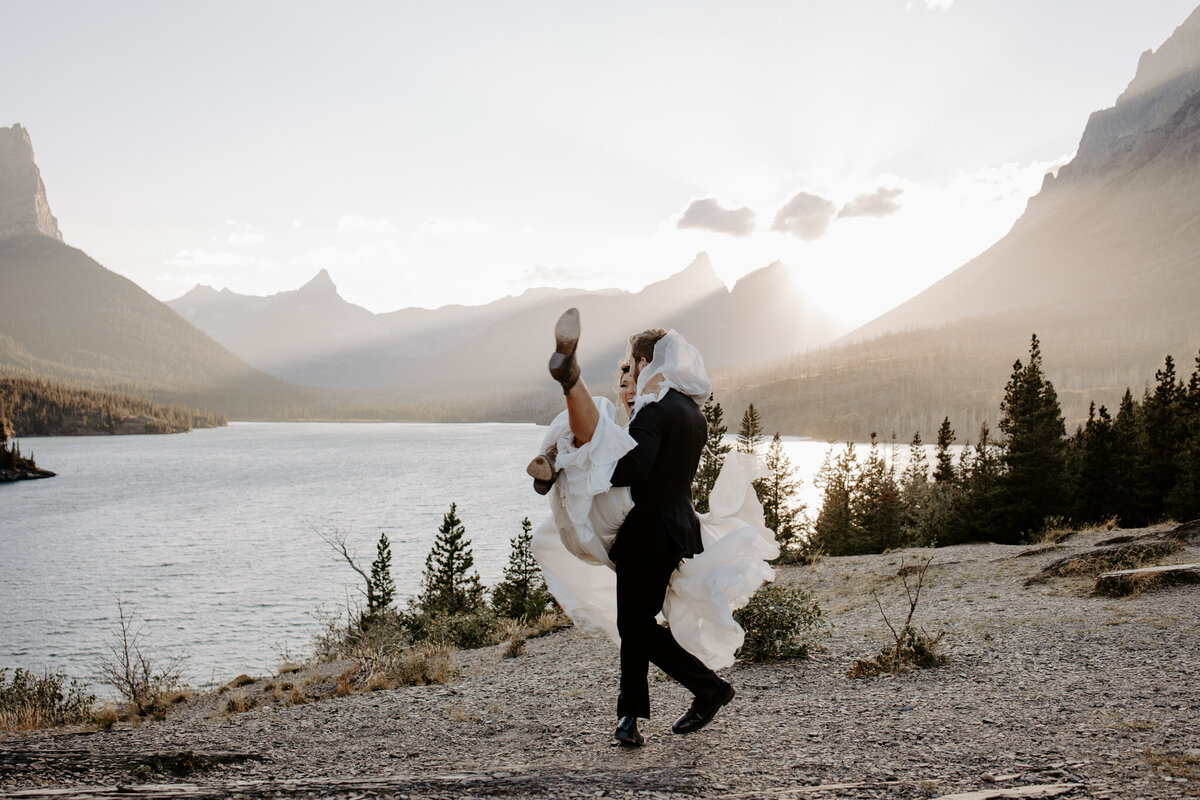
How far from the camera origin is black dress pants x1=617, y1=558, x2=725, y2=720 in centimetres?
414

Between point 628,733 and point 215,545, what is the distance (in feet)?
170

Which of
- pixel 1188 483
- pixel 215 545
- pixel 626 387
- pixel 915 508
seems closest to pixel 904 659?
pixel 626 387

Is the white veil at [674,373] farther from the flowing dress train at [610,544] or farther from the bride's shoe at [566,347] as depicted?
the bride's shoe at [566,347]

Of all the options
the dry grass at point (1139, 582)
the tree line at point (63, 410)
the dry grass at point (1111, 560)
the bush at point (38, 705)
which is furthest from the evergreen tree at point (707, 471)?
the tree line at point (63, 410)

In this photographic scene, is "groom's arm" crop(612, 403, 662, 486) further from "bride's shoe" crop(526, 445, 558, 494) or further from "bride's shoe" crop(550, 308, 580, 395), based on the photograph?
"bride's shoe" crop(550, 308, 580, 395)

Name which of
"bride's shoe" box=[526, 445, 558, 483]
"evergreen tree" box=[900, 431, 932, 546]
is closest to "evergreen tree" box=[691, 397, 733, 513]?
"evergreen tree" box=[900, 431, 932, 546]

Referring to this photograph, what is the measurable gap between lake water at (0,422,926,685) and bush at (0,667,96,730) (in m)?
5.60

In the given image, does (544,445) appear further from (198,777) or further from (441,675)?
(441,675)

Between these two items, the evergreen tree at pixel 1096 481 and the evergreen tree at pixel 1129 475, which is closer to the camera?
the evergreen tree at pixel 1129 475

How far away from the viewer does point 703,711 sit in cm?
443

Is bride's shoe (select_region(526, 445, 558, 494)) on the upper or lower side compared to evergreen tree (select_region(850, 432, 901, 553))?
upper

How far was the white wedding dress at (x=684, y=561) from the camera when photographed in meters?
4.03

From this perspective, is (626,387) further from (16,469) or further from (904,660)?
(16,469)

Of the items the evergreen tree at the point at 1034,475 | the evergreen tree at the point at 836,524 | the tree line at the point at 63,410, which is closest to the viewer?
the evergreen tree at the point at 1034,475
